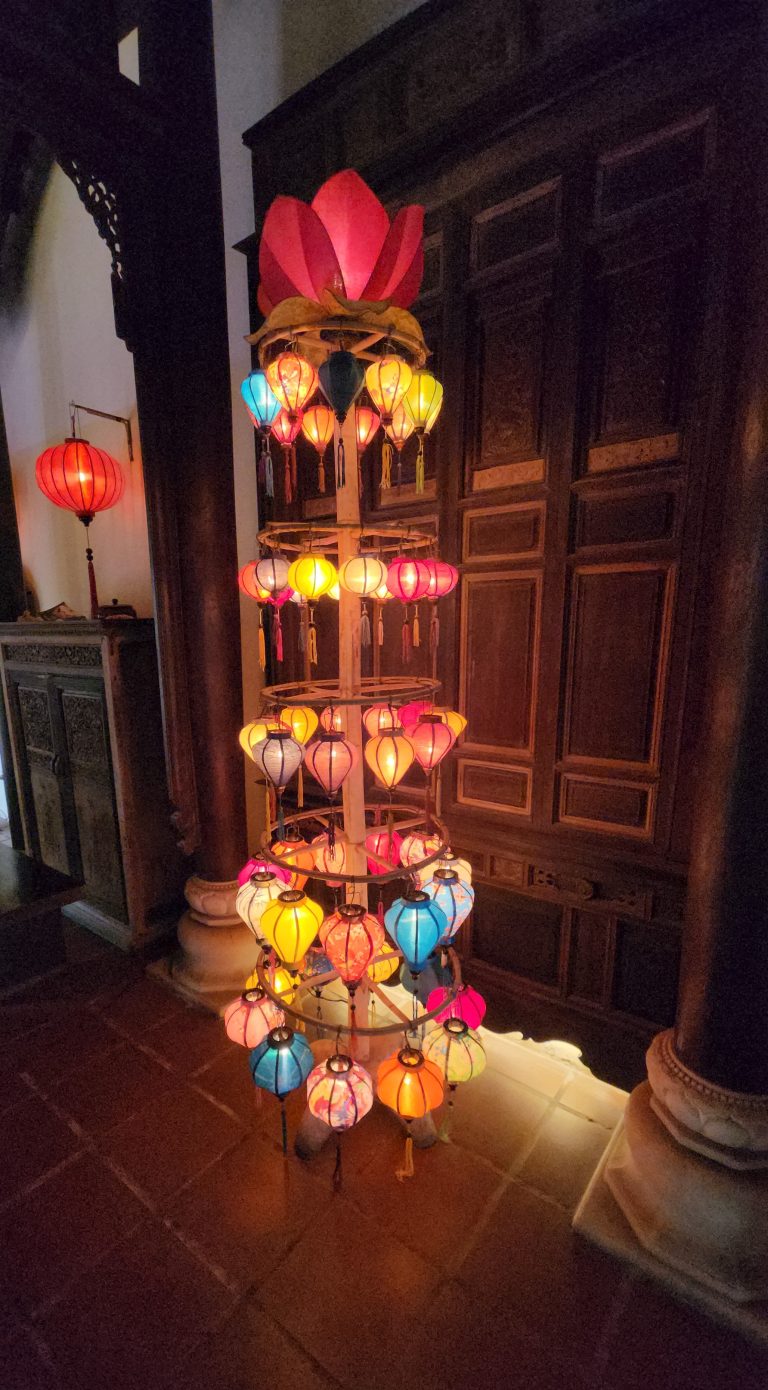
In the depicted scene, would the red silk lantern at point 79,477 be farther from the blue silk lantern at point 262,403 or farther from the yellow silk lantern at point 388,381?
the yellow silk lantern at point 388,381

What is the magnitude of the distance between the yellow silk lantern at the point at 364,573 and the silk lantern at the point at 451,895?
1.28 meters

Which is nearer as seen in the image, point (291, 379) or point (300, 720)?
point (291, 379)

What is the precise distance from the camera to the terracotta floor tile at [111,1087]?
277 cm

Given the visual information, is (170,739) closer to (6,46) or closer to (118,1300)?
(118,1300)

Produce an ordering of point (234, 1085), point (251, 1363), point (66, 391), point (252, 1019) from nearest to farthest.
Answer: point (251, 1363)
point (252, 1019)
point (234, 1085)
point (66, 391)

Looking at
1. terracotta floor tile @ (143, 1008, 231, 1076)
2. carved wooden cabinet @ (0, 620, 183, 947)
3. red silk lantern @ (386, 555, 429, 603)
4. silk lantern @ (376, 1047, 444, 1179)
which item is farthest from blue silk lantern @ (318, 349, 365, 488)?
terracotta floor tile @ (143, 1008, 231, 1076)

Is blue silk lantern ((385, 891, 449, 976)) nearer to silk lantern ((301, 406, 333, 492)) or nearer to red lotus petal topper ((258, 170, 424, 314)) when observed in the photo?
silk lantern ((301, 406, 333, 492))

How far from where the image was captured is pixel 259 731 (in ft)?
7.50

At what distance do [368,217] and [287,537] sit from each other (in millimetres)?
1918

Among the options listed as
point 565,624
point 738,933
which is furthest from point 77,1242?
point 565,624

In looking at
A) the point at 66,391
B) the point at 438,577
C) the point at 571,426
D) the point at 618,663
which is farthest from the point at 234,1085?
the point at 66,391

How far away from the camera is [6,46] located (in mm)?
2590

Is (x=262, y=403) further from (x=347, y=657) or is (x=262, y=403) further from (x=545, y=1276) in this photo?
(x=545, y=1276)

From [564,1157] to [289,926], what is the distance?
181 cm
